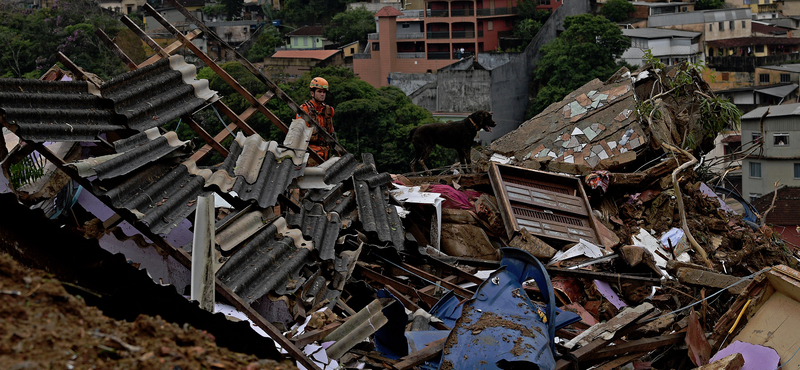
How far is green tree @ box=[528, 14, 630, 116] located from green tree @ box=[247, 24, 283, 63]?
990 inches

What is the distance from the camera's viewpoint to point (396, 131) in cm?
4353

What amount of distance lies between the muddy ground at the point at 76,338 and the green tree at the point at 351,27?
66444 millimetres

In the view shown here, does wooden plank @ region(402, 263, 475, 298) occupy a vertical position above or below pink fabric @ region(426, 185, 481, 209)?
below

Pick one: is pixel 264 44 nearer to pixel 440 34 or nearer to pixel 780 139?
pixel 440 34

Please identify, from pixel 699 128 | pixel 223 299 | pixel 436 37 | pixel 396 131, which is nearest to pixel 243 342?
pixel 223 299

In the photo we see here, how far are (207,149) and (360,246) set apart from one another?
1415 millimetres

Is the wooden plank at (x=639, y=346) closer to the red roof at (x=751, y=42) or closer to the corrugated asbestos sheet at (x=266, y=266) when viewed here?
the corrugated asbestos sheet at (x=266, y=266)

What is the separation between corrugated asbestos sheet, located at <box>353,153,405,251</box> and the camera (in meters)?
6.31

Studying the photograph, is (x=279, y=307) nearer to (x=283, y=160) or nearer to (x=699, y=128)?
(x=283, y=160)

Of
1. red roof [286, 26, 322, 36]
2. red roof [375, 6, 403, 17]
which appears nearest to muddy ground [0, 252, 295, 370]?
red roof [375, 6, 403, 17]

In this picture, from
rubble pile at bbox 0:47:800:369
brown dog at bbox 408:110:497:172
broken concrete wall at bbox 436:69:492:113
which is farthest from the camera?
broken concrete wall at bbox 436:69:492:113

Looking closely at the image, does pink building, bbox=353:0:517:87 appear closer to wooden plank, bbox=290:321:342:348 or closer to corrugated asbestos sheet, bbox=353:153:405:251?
corrugated asbestos sheet, bbox=353:153:405:251

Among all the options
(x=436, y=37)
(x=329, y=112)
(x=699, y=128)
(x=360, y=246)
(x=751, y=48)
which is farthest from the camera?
(x=436, y=37)

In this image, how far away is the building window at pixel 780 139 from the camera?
1339 inches
